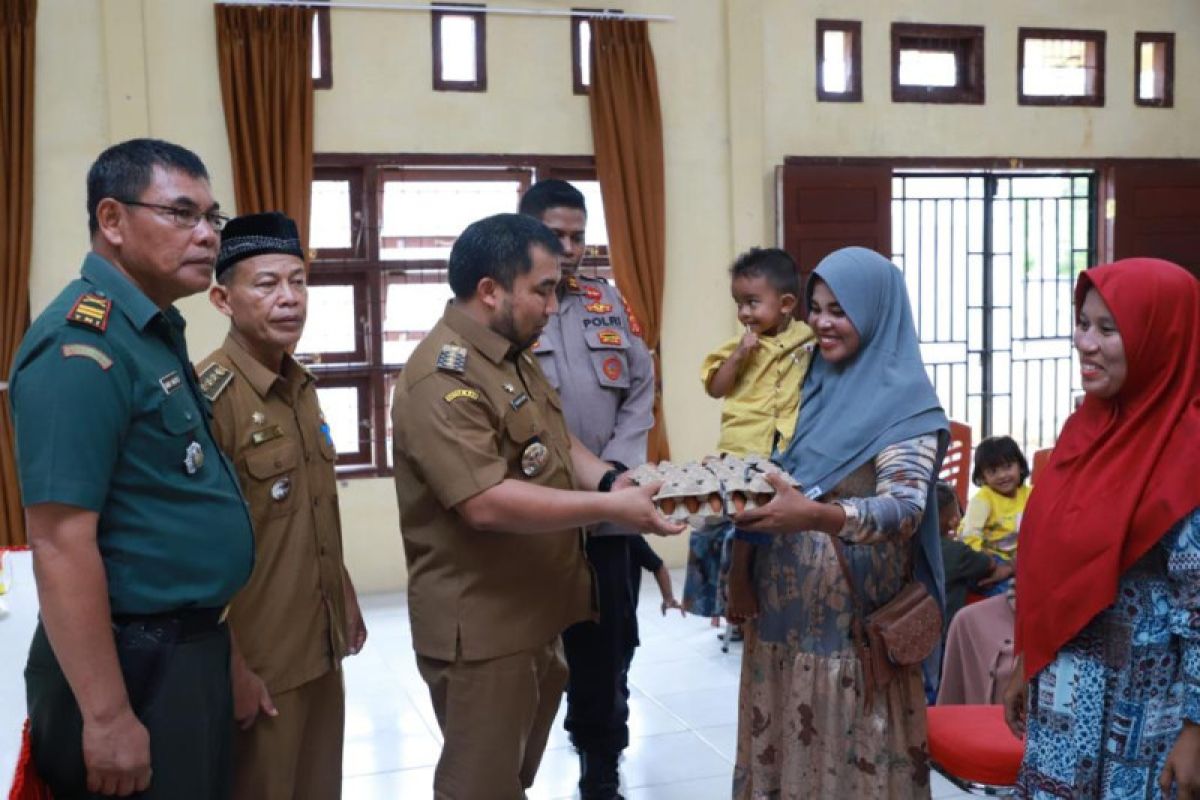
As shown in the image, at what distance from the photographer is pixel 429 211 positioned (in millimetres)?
6445

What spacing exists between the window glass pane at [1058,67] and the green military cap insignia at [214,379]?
6148mm

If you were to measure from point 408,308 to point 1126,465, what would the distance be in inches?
192

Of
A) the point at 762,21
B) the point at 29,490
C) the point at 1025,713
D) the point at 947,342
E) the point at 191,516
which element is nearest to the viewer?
the point at 29,490

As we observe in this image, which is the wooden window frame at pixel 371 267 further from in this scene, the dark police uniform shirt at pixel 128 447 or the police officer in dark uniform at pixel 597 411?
the dark police uniform shirt at pixel 128 447

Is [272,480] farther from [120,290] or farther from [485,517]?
[120,290]

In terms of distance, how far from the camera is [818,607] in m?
2.39

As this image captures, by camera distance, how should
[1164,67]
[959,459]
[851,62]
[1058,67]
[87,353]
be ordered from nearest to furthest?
[87,353] < [959,459] < [851,62] < [1058,67] < [1164,67]

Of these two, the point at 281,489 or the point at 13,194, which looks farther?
the point at 13,194

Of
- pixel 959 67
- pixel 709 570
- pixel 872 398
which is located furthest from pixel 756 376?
pixel 959 67

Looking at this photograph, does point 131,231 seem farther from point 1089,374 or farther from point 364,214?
point 364,214

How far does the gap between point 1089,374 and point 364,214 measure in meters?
4.77

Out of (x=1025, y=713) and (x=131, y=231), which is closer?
(x=131, y=231)

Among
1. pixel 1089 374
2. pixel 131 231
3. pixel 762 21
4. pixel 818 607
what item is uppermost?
pixel 762 21

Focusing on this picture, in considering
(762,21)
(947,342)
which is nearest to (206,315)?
(762,21)
